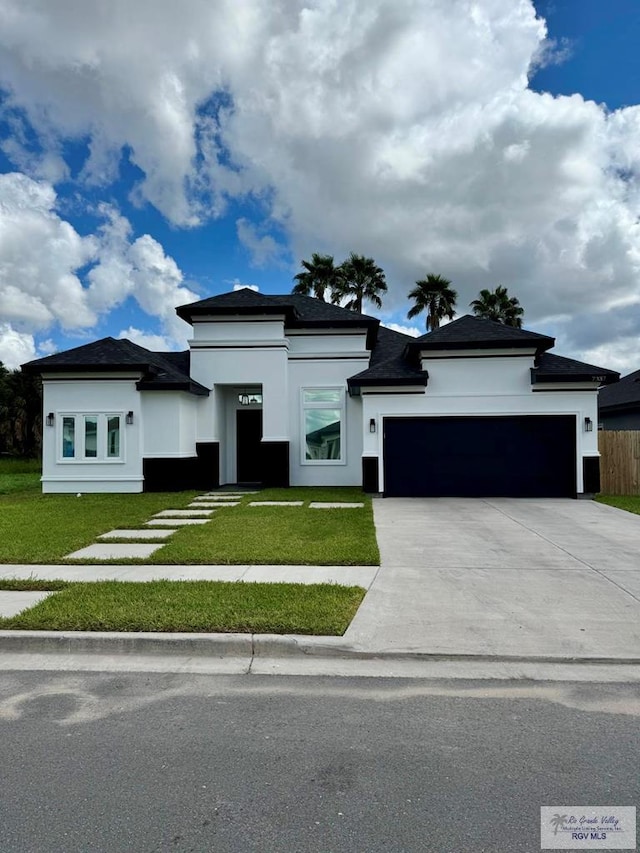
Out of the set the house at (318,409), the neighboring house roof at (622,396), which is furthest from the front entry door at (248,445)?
the neighboring house roof at (622,396)

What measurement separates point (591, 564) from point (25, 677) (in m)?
6.79

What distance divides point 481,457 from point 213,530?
27.3ft

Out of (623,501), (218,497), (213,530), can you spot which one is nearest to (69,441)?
(218,497)

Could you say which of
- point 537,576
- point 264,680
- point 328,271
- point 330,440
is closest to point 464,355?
point 330,440

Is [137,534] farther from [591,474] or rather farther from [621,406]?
[621,406]

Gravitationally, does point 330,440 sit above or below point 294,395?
below

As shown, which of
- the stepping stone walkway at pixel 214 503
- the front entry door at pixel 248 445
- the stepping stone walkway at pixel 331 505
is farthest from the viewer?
the front entry door at pixel 248 445

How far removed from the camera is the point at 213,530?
32.3 feet

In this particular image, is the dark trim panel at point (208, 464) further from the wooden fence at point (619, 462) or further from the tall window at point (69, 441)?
Result: the wooden fence at point (619, 462)

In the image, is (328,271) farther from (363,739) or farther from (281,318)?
(363,739)

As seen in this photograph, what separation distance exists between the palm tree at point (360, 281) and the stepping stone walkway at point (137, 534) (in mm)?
25973

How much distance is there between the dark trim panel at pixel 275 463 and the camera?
16.8m

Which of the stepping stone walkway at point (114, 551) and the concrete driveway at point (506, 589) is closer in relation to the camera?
the concrete driveway at point (506, 589)

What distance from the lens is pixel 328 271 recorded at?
3509 cm
